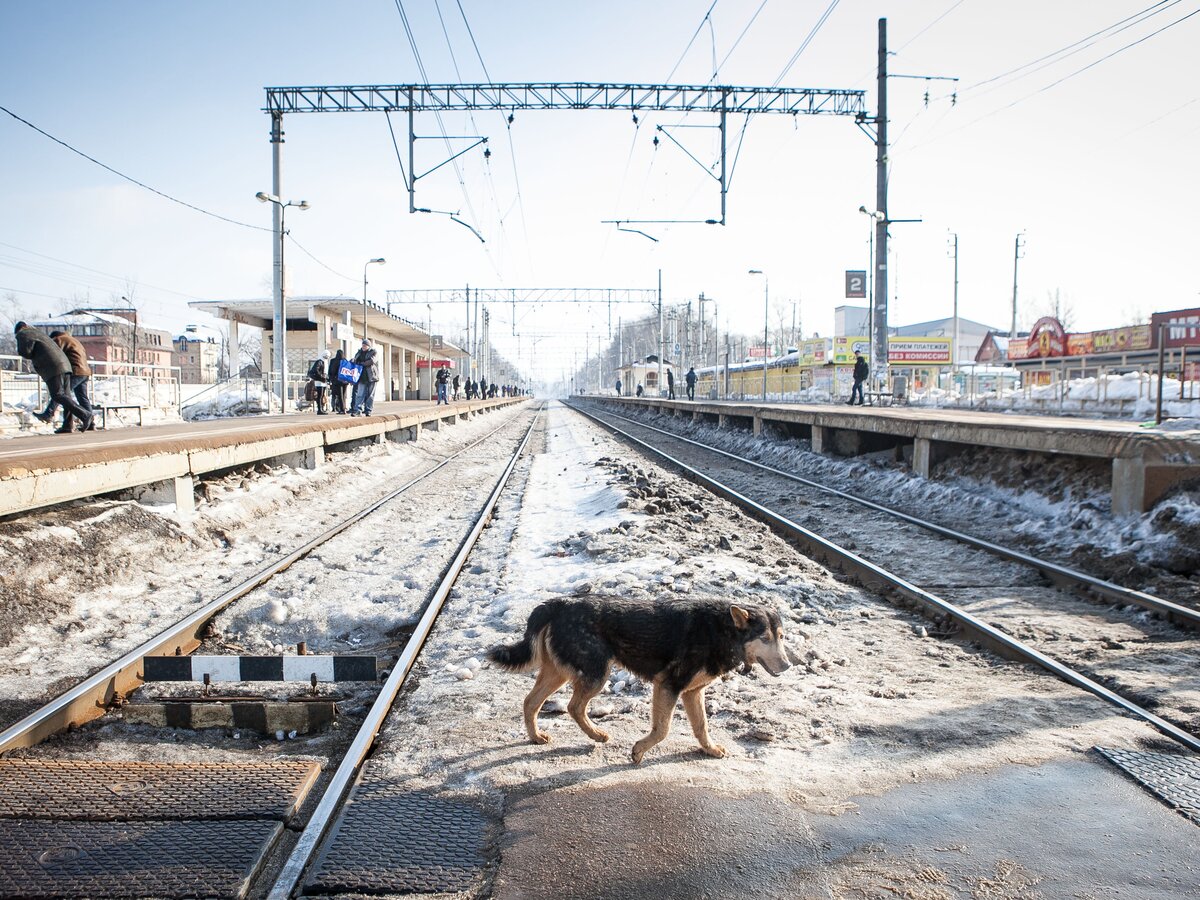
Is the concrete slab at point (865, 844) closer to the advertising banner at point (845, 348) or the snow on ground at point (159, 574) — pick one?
the snow on ground at point (159, 574)

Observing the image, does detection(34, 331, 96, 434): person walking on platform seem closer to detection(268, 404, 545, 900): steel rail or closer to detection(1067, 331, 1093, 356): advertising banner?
detection(268, 404, 545, 900): steel rail

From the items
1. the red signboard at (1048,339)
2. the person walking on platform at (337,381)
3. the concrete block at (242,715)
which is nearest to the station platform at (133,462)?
the concrete block at (242,715)

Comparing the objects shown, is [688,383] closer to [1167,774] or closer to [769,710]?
[769,710]

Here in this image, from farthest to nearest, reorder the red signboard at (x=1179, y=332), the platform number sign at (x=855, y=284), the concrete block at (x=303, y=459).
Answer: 1. the red signboard at (x=1179, y=332)
2. the platform number sign at (x=855, y=284)
3. the concrete block at (x=303, y=459)

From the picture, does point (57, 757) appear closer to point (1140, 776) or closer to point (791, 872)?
point (791, 872)

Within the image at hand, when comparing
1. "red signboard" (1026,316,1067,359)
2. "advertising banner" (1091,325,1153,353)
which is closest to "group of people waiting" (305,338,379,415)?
"advertising banner" (1091,325,1153,353)

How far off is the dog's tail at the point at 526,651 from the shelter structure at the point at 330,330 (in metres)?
24.2

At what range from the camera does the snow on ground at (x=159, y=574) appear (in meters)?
5.74

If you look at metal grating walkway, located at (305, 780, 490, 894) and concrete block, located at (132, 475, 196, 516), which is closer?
metal grating walkway, located at (305, 780, 490, 894)

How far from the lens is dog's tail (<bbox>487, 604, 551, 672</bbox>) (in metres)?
3.85

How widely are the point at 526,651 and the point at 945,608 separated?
13.2 feet

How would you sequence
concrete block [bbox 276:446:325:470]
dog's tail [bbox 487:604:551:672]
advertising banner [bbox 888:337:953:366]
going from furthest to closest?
1. advertising banner [bbox 888:337:953:366]
2. concrete block [bbox 276:446:325:470]
3. dog's tail [bbox 487:604:551:672]

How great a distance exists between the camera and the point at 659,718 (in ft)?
12.4

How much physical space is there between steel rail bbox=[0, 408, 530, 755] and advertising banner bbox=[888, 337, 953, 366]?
2260 inches
